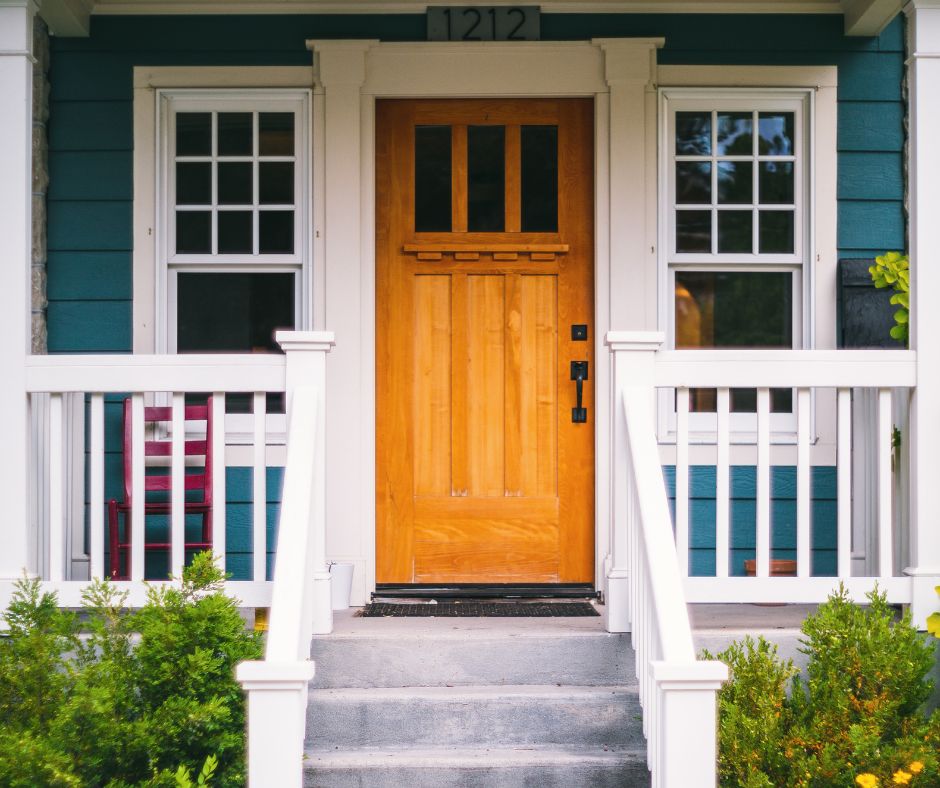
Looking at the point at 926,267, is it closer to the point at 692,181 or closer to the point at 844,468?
the point at 844,468

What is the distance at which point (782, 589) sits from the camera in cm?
332

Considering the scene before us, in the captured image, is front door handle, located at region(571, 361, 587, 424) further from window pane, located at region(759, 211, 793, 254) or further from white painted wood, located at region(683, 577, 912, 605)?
white painted wood, located at region(683, 577, 912, 605)

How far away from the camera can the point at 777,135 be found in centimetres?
450

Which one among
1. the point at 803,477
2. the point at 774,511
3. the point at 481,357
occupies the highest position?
the point at 481,357

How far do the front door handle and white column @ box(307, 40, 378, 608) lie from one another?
0.95m

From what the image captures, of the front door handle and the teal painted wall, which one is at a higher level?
the teal painted wall

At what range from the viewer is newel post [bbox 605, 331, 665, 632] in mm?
3273

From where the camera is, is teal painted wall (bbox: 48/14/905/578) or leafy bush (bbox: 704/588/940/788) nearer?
leafy bush (bbox: 704/588/940/788)

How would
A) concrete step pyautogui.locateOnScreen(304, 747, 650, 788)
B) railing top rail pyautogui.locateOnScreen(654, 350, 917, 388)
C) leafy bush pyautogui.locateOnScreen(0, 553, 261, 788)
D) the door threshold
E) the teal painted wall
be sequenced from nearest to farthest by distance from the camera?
1. leafy bush pyautogui.locateOnScreen(0, 553, 261, 788)
2. concrete step pyautogui.locateOnScreen(304, 747, 650, 788)
3. railing top rail pyautogui.locateOnScreen(654, 350, 917, 388)
4. the door threshold
5. the teal painted wall

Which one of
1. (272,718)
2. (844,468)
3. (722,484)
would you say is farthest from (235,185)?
(844,468)

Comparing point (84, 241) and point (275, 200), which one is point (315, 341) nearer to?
point (275, 200)

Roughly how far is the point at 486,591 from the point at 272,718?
77.6 inches

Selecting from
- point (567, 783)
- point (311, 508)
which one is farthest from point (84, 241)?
point (567, 783)

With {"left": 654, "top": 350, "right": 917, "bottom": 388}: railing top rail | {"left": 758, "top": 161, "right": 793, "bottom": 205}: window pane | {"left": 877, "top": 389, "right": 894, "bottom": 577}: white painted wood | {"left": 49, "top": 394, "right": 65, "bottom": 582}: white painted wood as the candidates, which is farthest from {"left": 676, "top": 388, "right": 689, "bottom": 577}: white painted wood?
{"left": 49, "top": 394, "right": 65, "bottom": 582}: white painted wood
